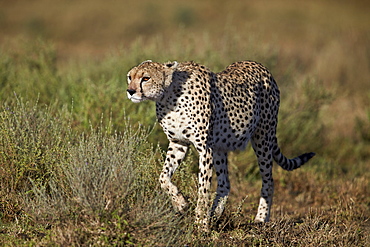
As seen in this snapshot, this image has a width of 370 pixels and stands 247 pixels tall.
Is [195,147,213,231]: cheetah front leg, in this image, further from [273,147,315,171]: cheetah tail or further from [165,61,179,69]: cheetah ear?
[273,147,315,171]: cheetah tail

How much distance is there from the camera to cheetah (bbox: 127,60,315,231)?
441 cm

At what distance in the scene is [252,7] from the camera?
2556 cm

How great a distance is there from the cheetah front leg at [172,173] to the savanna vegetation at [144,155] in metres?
0.07

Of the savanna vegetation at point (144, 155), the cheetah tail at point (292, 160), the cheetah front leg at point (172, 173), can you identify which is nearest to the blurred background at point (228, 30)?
the savanna vegetation at point (144, 155)

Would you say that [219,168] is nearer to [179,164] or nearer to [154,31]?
[179,164]

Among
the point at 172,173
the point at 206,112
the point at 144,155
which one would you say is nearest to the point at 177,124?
the point at 206,112

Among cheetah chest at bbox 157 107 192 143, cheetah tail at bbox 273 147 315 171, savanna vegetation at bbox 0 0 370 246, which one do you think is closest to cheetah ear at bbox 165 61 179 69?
cheetah chest at bbox 157 107 192 143

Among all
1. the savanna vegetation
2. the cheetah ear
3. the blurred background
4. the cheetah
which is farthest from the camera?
the blurred background

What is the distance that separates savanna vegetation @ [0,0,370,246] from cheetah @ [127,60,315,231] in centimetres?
13

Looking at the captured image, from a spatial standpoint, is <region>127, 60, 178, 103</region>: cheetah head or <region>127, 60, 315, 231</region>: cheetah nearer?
<region>127, 60, 178, 103</region>: cheetah head

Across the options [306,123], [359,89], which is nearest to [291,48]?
[359,89]

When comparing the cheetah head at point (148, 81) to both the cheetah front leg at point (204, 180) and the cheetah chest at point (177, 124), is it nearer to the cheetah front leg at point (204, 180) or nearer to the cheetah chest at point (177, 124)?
the cheetah chest at point (177, 124)

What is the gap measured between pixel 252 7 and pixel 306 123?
1805 cm

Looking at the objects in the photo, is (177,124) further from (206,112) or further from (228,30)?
(228,30)
